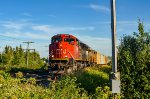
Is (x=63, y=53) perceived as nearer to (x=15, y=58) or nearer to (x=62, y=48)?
(x=62, y=48)

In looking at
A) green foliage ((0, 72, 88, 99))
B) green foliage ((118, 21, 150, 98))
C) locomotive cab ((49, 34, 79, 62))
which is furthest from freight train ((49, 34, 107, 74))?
green foliage ((0, 72, 88, 99))

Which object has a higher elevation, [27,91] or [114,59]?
[114,59]

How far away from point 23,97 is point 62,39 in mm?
27409

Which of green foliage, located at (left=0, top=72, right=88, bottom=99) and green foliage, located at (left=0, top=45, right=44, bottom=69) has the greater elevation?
green foliage, located at (left=0, top=45, right=44, bottom=69)

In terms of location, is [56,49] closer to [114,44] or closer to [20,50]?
[114,44]

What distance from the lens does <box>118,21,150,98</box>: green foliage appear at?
14945 millimetres

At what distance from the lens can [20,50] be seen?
9250cm

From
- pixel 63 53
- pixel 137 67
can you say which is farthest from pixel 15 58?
pixel 137 67

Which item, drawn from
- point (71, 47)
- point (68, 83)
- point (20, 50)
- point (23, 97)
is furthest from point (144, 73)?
point (20, 50)

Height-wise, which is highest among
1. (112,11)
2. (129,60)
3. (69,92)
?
(112,11)

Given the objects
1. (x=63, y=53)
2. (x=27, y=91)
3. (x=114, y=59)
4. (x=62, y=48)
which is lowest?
(x=27, y=91)

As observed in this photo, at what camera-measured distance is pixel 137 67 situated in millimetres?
15469

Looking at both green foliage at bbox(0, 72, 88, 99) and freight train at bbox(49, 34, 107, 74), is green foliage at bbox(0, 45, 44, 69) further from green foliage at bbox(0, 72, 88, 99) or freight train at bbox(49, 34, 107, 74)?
green foliage at bbox(0, 72, 88, 99)

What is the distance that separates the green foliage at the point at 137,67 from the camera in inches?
588
